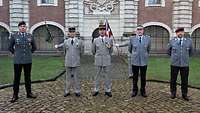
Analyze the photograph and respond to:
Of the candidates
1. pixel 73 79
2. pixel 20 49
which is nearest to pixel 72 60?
pixel 73 79

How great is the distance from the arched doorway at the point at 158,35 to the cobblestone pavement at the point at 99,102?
1445cm

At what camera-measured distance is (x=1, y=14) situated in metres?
24.9

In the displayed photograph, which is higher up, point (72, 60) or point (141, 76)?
point (72, 60)

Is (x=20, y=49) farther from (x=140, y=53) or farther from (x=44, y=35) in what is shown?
(x=44, y=35)

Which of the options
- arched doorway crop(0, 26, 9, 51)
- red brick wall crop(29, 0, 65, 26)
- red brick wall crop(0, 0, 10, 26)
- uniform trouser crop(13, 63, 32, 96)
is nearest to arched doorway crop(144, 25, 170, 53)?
red brick wall crop(29, 0, 65, 26)

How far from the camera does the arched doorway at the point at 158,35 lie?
25.2 meters

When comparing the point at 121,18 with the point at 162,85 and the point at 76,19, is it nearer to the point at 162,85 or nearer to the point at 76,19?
the point at 76,19

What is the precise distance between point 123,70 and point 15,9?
11.8 m

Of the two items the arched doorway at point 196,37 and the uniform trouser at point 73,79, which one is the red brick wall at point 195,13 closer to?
the arched doorway at point 196,37

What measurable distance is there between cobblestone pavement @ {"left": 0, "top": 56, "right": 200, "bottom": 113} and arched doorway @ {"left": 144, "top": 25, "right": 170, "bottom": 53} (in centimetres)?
1445

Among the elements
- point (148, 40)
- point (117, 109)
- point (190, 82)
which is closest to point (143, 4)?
point (190, 82)

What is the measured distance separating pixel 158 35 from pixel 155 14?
154cm

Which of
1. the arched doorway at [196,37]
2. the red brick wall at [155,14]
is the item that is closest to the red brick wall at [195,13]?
the arched doorway at [196,37]

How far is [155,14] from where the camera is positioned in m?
24.9
